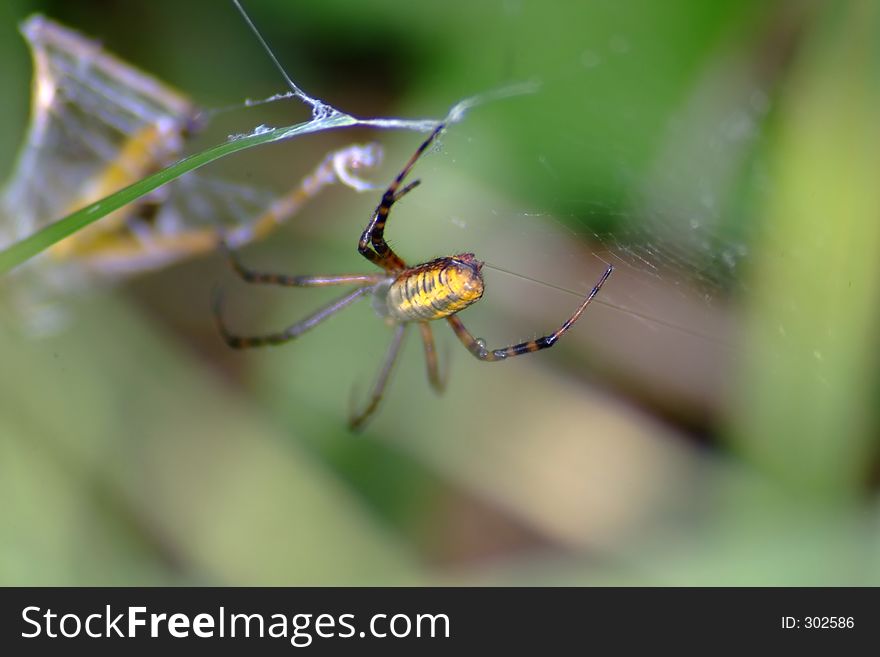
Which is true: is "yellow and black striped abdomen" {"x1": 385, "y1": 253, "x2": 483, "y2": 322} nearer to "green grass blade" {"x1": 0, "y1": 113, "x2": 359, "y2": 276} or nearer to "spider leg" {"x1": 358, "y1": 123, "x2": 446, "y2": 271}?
"spider leg" {"x1": 358, "y1": 123, "x2": 446, "y2": 271}

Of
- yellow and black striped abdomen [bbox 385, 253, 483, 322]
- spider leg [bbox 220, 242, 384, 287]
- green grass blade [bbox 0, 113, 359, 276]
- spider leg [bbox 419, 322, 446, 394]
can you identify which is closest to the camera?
green grass blade [bbox 0, 113, 359, 276]

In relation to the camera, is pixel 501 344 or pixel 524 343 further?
pixel 501 344

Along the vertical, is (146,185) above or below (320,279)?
below

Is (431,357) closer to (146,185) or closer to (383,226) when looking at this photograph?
(383,226)

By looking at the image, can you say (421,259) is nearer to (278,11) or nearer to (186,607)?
(278,11)

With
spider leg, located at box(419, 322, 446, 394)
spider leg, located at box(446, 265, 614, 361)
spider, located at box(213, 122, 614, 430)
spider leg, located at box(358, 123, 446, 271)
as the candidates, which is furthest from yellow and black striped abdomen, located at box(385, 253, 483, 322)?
spider leg, located at box(419, 322, 446, 394)

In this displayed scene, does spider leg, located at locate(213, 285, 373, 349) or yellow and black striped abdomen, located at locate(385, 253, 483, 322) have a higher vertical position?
spider leg, located at locate(213, 285, 373, 349)

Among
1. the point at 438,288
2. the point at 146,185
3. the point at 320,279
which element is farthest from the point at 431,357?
the point at 146,185

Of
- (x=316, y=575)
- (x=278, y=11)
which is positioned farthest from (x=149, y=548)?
(x=278, y=11)
